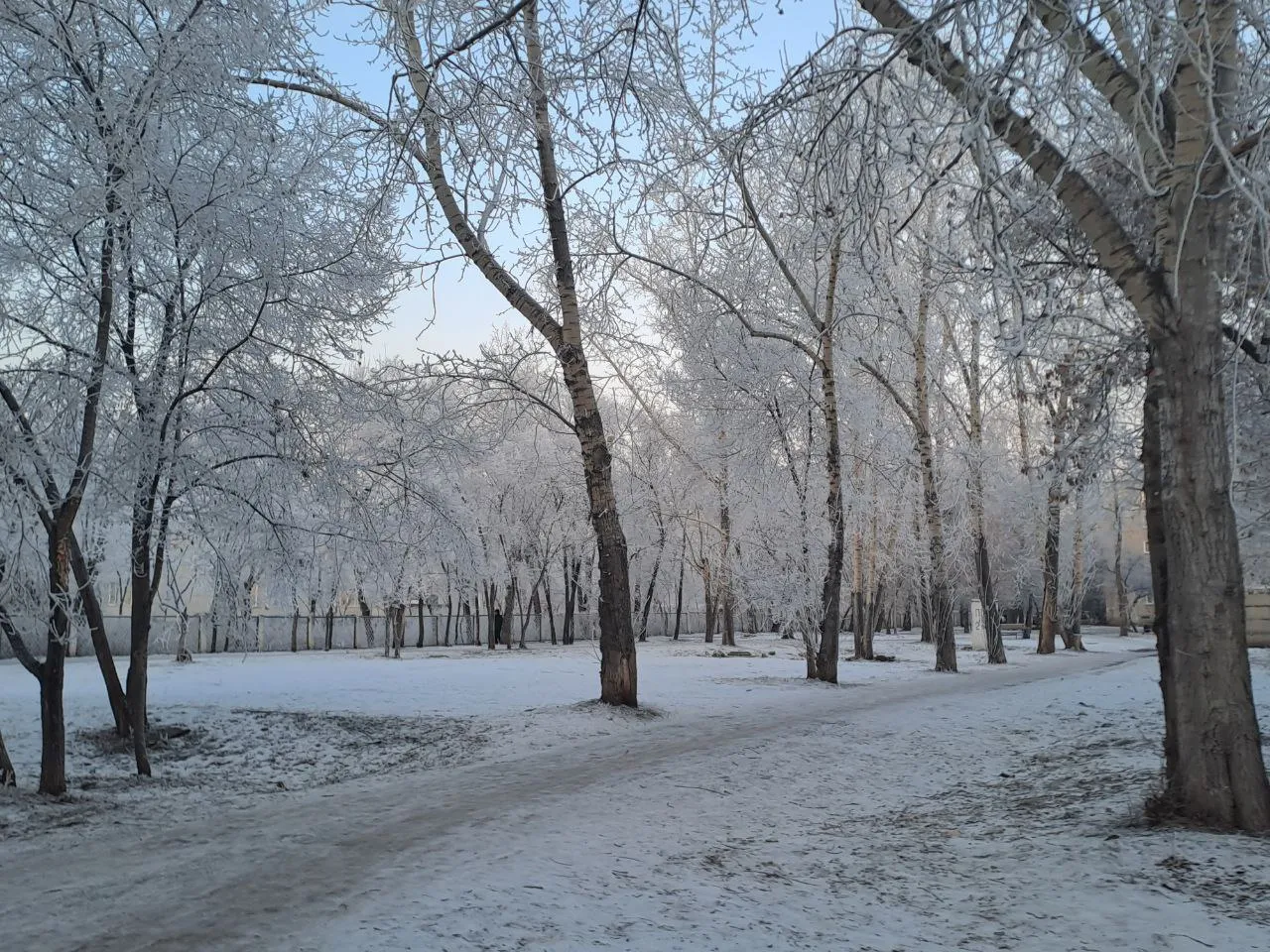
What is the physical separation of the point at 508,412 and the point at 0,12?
8.02 meters

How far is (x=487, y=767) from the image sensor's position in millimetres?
7312

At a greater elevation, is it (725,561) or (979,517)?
(979,517)

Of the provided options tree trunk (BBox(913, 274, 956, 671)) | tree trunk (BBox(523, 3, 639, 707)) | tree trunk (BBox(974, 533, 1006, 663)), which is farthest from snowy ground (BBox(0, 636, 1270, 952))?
tree trunk (BBox(974, 533, 1006, 663))

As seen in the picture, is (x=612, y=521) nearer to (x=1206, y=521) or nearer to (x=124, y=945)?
(x=1206, y=521)

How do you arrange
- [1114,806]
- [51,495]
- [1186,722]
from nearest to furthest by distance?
[1186,722] → [1114,806] → [51,495]

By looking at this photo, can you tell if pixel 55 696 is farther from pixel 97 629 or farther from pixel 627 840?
pixel 627 840

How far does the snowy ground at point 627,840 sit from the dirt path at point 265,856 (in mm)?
22

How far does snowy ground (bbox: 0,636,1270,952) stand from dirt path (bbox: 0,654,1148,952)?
2cm

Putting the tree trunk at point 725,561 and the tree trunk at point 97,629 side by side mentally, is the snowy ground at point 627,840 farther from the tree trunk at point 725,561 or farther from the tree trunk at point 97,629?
the tree trunk at point 725,561

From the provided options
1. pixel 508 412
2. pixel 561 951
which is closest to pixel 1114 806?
pixel 561 951

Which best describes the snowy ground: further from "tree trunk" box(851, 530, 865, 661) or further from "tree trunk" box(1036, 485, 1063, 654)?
"tree trunk" box(1036, 485, 1063, 654)

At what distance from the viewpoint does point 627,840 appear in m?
4.95

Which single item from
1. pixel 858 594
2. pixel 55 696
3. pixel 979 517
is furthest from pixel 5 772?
pixel 858 594

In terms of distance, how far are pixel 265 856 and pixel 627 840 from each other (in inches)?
73.0
